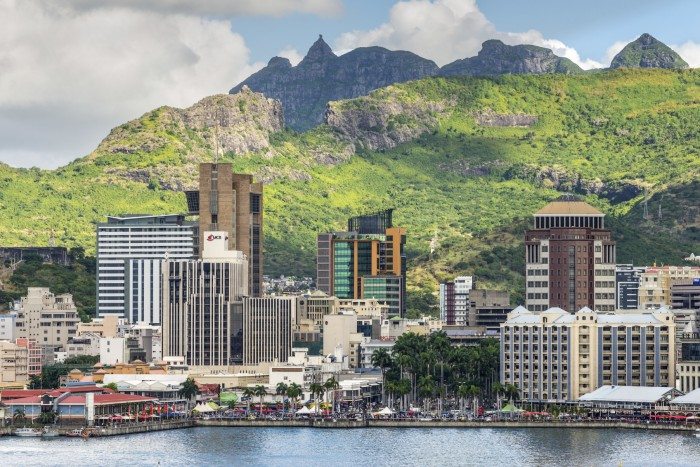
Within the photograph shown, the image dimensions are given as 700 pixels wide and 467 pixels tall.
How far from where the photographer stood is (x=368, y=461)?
615ft

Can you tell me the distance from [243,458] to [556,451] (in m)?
30.5

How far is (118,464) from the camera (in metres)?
184

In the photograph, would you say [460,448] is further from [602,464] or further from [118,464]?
[118,464]

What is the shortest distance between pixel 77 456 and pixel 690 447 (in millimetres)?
59276

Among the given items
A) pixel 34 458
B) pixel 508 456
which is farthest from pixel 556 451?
pixel 34 458

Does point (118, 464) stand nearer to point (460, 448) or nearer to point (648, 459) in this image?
point (460, 448)

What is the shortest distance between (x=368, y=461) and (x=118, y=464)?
23.2 metres

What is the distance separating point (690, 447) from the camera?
643 ft

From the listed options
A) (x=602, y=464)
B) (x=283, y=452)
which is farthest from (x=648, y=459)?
(x=283, y=452)

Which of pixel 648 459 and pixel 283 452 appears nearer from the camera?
pixel 648 459

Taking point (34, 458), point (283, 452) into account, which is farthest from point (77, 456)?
point (283, 452)

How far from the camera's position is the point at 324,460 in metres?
189

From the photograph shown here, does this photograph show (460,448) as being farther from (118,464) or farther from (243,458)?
(118,464)

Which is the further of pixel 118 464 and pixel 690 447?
pixel 690 447
